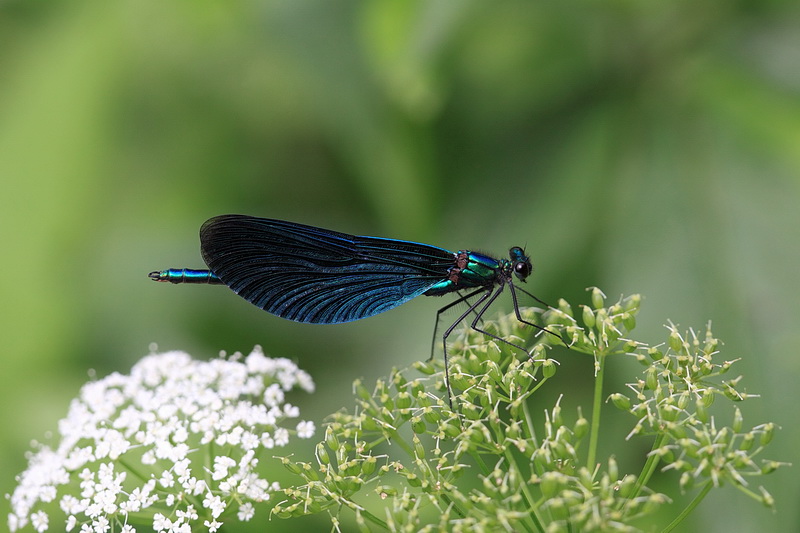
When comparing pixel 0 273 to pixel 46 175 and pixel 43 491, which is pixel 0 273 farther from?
pixel 43 491

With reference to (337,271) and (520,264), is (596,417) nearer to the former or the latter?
(520,264)

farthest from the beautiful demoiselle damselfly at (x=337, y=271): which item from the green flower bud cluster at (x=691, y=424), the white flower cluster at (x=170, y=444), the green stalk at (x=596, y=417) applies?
the green flower bud cluster at (x=691, y=424)

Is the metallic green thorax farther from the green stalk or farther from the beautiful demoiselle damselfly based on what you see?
the green stalk

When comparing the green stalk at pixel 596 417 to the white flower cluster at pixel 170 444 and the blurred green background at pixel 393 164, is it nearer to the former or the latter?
the blurred green background at pixel 393 164

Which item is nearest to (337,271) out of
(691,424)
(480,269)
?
(480,269)

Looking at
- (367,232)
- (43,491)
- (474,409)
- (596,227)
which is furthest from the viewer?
(367,232)

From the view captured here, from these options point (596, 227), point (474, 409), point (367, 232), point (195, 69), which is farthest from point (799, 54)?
point (195, 69)
